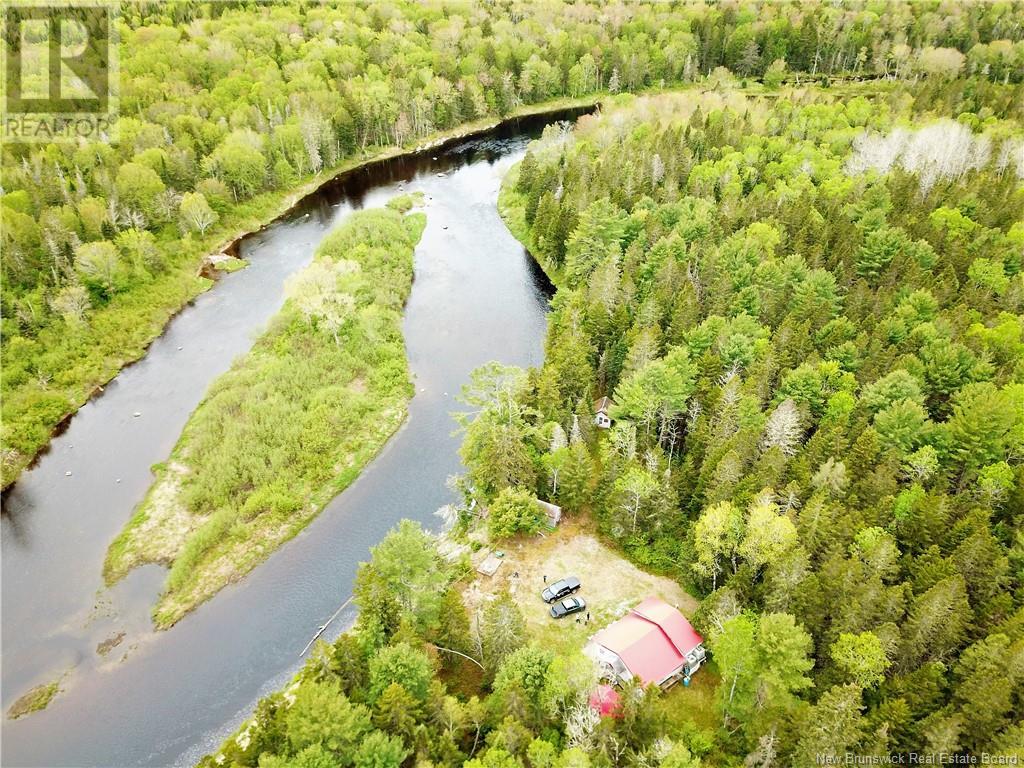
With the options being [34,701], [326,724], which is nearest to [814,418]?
[326,724]

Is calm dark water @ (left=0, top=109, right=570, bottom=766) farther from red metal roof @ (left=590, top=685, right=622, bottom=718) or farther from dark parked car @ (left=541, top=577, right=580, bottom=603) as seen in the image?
red metal roof @ (left=590, top=685, right=622, bottom=718)

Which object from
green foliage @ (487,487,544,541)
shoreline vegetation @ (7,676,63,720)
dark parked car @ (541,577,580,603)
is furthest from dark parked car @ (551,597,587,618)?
shoreline vegetation @ (7,676,63,720)

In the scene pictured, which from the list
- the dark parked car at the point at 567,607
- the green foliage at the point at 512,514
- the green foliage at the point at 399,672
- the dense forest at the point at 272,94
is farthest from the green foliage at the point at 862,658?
the dense forest at the point at 272,94

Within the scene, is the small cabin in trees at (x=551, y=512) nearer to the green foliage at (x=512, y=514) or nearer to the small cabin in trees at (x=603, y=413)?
the green foliage at (x=512, y=514)

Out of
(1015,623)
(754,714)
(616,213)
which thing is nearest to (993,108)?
(616,213)

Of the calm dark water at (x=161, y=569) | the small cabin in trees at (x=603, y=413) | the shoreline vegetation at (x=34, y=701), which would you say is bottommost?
the shoreline vegetation at (x=34, y=701)

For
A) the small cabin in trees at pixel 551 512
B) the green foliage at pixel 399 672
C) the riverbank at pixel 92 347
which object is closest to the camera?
the green foliage at pixel 399 672
